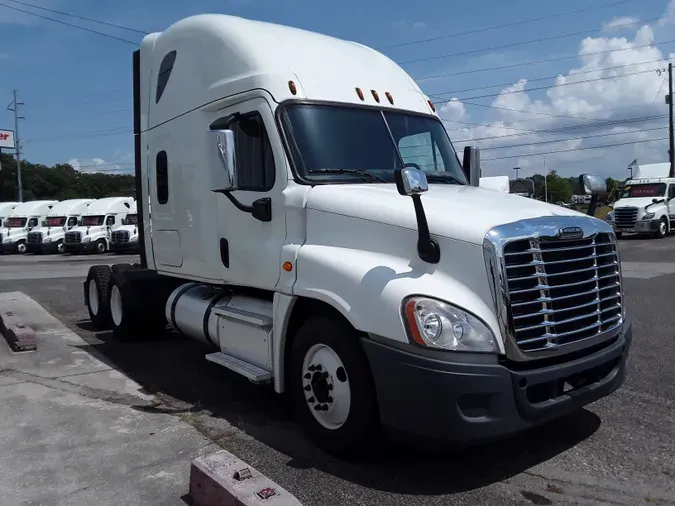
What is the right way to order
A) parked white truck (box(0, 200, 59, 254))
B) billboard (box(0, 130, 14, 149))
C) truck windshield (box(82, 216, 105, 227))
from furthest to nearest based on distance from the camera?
billboard (box(0, 130, 14, 149)), parked white truck (box(0, 200, 59, 254)), truck windshield (box(82, 216, 105, 227))

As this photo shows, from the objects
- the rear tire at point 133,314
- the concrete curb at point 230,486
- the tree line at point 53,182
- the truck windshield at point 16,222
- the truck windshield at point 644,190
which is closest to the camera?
the concrete curb at point 230,486

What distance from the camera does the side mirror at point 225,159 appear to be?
4.95m

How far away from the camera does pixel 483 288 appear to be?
3.88 m

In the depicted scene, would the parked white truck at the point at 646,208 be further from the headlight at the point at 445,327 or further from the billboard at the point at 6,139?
the billboard at the point at 6,139

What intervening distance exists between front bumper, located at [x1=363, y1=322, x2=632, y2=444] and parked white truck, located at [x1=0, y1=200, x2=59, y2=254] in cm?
3734

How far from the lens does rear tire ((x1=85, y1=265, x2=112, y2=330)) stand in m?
9.29

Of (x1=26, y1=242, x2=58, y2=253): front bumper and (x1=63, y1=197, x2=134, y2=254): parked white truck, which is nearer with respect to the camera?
(x1=63, y1=197, x2=134, y2=254): parked white truck

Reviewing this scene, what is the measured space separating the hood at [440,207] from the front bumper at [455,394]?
2.59 ft

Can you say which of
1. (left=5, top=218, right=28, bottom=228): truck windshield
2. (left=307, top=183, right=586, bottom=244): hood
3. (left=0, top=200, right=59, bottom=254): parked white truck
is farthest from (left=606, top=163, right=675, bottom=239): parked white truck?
(left=5, top=218, right=28, bottom=228): truck windshield

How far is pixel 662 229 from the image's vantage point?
92.5ft

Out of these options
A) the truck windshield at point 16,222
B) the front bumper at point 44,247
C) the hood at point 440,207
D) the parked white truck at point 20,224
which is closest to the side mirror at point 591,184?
the hood at point 440,207

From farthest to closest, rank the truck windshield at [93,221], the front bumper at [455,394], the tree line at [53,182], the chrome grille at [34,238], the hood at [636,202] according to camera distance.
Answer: the tree line at [53,182] < the chrome grille at [34,238] < the truck windshield at [93,221] < the hood at [636,202] < the front bumper at [455,394]

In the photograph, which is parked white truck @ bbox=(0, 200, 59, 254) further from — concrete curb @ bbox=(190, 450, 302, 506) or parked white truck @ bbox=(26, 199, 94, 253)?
concrete curb @ bbox=(190, 450, 302, 506)

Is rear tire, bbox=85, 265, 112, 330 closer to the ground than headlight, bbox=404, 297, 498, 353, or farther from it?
closer to the ground
